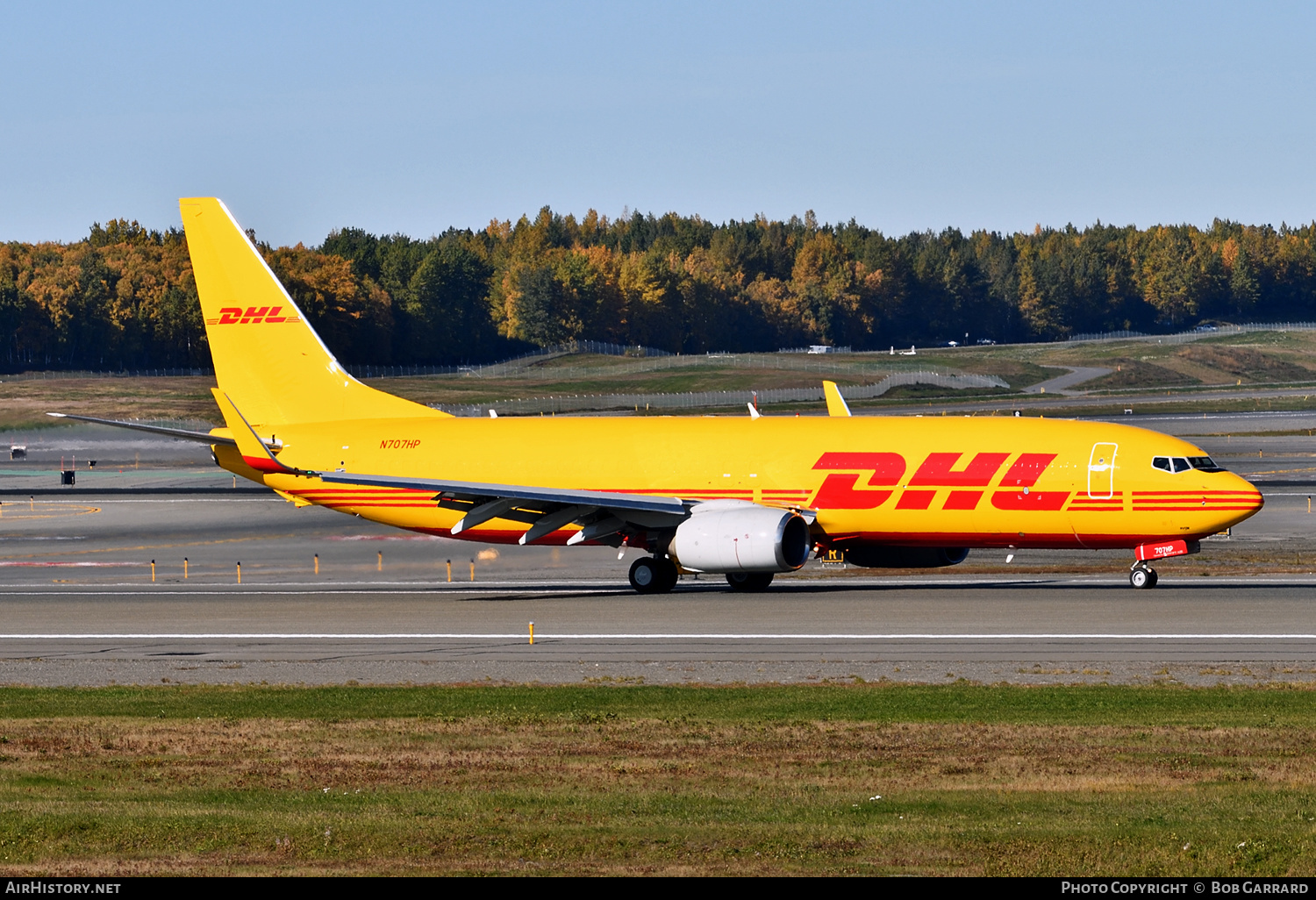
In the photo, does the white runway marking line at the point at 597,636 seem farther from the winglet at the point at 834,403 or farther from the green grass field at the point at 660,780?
the winglet at the point at 834,403

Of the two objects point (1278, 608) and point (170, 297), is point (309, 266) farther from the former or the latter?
point (1278, 608)

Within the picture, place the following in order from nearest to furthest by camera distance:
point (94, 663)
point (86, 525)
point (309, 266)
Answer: point (94, 663) < point (86, 525) < point (309, 266)

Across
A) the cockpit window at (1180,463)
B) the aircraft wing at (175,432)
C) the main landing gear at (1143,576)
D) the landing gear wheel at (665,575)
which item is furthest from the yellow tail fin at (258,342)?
the cockpit window at (1180,463)

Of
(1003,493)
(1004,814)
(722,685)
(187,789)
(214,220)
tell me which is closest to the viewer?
(1004,814)

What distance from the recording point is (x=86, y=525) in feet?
218

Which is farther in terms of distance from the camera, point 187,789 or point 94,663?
point 94,663

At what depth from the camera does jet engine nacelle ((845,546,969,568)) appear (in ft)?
144

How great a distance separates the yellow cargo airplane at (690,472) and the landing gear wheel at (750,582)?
0.20ft

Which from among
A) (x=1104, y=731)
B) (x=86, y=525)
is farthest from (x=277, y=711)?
(x=86, y=525)

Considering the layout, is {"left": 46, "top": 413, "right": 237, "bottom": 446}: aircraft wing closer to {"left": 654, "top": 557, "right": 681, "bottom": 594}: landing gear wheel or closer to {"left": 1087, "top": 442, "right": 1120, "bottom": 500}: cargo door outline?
{"left": 654, "top": 557, "right": 681, "bottom": 594}: landing gear wheel

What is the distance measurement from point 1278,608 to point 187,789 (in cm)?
2695

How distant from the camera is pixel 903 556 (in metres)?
44.1

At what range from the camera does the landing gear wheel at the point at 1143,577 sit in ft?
139

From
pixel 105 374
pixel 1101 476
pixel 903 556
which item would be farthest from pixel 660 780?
pixel 105 374
